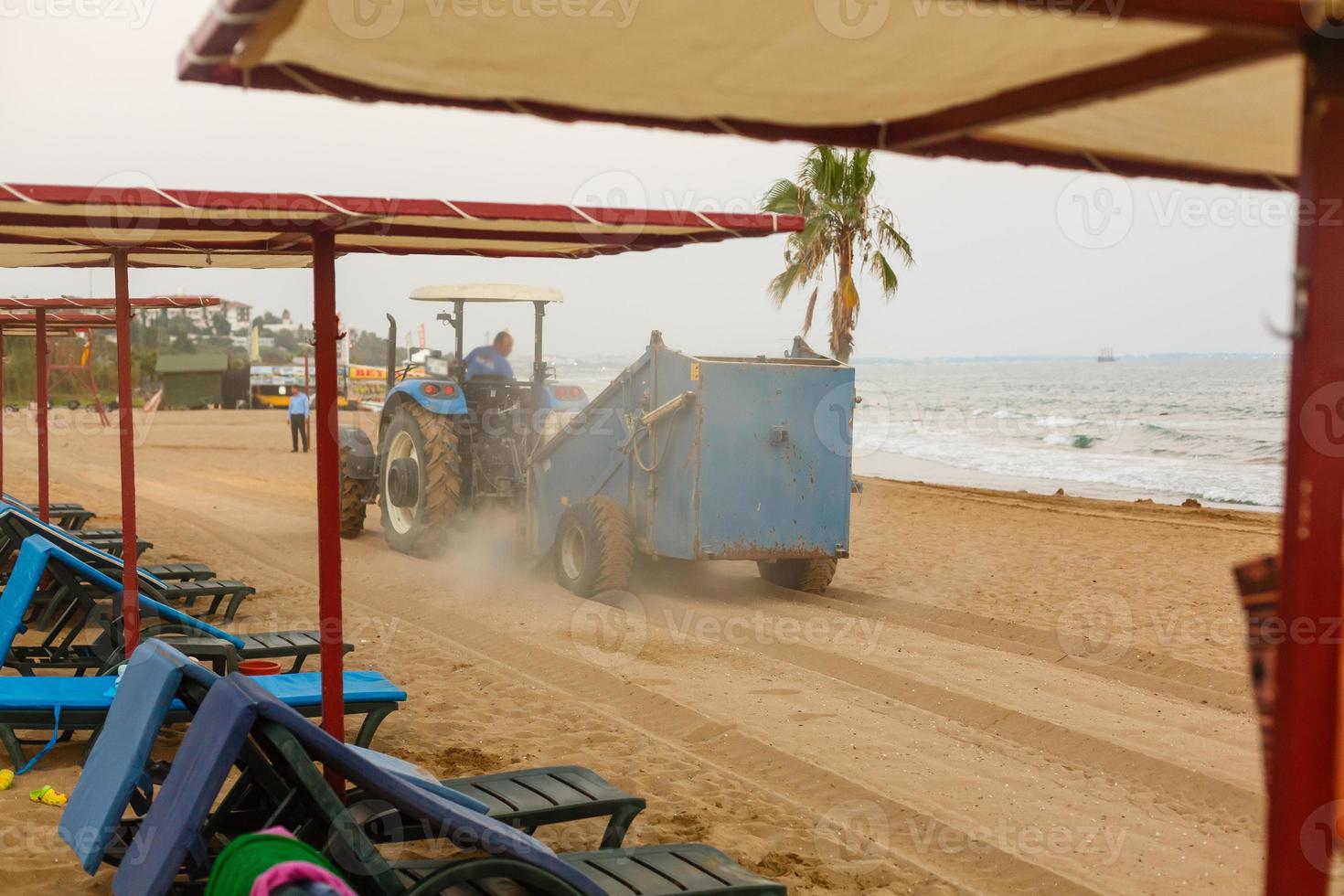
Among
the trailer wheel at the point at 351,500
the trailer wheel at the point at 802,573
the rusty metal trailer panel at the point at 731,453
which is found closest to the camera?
the rusty metal trailer panel at the point at 731,453

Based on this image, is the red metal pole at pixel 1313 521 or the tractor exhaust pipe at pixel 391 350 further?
the tractor exhaust pipe at pixel 391 350

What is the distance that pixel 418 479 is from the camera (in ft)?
35.6

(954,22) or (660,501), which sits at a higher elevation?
(954,22)

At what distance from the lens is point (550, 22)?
1.78m

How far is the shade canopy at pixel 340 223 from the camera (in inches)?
145

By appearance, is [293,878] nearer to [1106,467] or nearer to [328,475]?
[328,475]

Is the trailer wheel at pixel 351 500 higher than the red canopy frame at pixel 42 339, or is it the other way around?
the red canopy frame at pixel 42 339

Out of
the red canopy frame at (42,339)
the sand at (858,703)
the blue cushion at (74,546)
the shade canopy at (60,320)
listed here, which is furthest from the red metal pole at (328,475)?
the shade canopy at (60,320)

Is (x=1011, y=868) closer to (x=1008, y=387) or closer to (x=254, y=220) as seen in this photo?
(x=254, y=220)

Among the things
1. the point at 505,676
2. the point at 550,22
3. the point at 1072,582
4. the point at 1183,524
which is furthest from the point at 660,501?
the point at 1183,524

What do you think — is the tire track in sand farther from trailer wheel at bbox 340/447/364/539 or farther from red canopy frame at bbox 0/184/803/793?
trailer wheel at bbox 340/447/364/539

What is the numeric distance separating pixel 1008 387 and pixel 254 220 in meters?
76.9

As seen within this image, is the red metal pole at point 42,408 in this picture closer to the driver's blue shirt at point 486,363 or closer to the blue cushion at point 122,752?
the driver's blue shirt at point 486,363

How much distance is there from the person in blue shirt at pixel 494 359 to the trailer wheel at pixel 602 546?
8.35 feet
